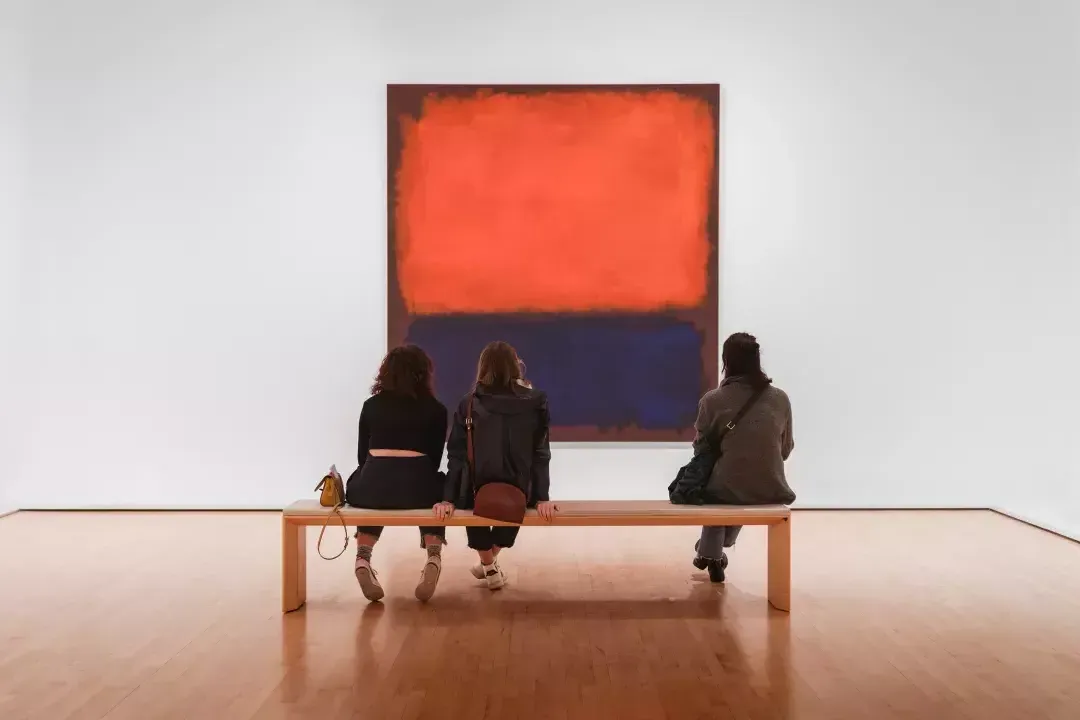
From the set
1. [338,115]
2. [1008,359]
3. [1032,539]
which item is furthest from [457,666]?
[1008,359]

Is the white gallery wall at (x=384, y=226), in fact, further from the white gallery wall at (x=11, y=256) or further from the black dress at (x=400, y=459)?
the black dress at (x=400, y=459)

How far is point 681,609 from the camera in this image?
4.37 meters

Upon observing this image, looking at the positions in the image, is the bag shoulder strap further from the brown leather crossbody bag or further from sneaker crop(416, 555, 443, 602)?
sneaker crop(416, 555, 443, 602)

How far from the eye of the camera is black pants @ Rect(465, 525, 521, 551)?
15.1 ft

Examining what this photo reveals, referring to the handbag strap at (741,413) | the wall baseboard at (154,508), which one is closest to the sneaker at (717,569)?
the handbag strap at (741,413)

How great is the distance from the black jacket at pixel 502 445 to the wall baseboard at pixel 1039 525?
373 centimetres

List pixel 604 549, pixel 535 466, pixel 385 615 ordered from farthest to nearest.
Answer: pixel 604 549 → pixel 535 466 → pixel 385 615

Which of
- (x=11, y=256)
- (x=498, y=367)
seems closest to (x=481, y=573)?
(x=498, y=367)

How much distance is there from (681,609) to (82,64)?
5.95 metres

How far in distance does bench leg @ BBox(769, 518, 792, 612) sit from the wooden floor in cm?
11

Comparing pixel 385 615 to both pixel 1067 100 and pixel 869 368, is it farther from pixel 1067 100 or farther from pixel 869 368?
pixel 1067 100

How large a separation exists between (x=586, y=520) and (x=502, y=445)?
1.72 ft

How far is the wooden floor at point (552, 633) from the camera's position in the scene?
10.3ft

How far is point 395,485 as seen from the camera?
4441 mm
